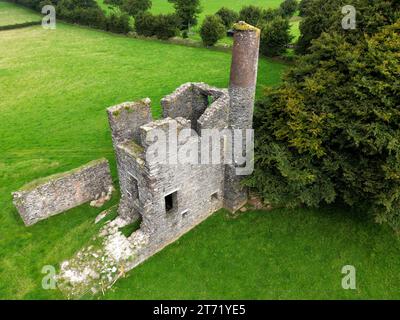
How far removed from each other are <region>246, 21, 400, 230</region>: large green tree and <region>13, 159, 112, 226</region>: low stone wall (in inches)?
359

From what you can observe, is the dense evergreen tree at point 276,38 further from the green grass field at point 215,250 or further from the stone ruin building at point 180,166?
the stone ruin building at point 180,166

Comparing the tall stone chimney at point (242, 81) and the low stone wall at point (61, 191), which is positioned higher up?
the tall stone chimney at point (242, 81)

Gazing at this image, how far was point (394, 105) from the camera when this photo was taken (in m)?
14.1

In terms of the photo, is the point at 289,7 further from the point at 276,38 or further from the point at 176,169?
the point at 176,169

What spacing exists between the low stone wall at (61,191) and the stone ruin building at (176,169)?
0.09 meters

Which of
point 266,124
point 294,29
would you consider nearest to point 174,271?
point 266,124

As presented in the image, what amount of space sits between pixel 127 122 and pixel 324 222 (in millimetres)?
11210

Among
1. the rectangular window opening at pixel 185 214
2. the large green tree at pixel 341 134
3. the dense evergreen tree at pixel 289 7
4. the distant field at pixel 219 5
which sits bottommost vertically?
the rectangular window opening at pixel 185 214

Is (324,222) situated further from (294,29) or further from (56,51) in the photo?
(56,51)

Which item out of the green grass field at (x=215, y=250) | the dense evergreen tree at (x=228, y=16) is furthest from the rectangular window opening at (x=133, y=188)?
the dense evergreen tree at (x=228, y=16)

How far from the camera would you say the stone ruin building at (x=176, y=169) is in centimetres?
1421

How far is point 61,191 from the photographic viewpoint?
18375mm

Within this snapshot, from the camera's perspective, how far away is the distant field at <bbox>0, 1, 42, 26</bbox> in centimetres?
6794

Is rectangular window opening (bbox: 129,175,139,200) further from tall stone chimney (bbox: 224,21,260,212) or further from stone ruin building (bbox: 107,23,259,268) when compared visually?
tall stone chimney (bbox: 224,21,260,212)
